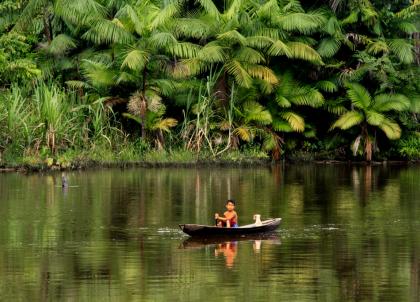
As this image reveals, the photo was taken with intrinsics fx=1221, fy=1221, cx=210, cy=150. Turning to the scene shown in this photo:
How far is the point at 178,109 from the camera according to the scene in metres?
40.7

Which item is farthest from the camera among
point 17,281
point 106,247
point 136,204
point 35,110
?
point 35,110

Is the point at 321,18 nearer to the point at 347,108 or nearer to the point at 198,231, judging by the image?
the point at 347,108

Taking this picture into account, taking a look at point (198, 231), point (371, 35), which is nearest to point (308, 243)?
point (198, 231)

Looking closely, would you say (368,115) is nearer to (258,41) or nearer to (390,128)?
(390,128)

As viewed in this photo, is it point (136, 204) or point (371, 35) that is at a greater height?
point (371, 35)

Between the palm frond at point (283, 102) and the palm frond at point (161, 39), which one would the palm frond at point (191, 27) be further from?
the palm frond at point (283, 102)

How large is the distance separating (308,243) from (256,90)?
21.2 metres

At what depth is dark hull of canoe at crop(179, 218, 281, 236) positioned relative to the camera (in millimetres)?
19703

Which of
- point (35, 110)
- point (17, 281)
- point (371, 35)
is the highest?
point (371, 35)

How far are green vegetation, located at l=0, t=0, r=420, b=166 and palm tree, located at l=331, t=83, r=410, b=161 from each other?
0.15ft

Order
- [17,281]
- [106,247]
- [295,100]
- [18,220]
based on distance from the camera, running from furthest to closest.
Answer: [295,100]
[18,220]
[106,247]
[17,281]

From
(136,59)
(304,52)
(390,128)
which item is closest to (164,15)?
(136,59)

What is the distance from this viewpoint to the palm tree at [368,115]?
131 feet

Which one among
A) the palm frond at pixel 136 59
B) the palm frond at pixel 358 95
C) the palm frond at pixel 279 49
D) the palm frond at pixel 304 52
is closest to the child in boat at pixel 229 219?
the palm frond at pixel 136 59
